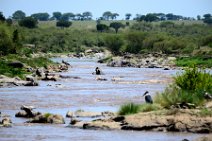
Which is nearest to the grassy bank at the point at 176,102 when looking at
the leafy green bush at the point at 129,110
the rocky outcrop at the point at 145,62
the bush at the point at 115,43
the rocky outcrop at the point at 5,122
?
the leafy green bush at the point at 129,110

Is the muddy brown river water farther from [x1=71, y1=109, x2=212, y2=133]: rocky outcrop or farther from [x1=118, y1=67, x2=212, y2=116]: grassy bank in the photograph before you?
[x1=118, y1=67, x2=212, y2=116]: grassy bank

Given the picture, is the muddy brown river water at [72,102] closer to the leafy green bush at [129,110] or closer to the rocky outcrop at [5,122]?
the rocky outcrop at [5,122]

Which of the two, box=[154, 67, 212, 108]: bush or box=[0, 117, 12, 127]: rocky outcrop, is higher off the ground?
box=[154, 67, 212, 108]: bush

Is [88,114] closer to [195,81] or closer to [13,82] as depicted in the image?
[195,81]

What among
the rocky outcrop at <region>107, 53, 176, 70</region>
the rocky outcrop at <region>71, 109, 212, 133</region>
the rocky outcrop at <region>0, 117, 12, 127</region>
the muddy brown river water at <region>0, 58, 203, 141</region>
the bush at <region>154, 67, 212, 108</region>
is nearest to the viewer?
the muddy brown river water at <region>0, 58, 203, 141</region>

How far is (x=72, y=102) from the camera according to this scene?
43906mm

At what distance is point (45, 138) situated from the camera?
25688mm

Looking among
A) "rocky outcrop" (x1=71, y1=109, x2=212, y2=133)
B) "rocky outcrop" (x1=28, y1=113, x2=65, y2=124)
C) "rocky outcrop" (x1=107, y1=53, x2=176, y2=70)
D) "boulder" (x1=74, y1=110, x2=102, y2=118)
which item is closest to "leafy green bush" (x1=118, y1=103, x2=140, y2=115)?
"rocky outcrop" (x1=71, y1=109, x2=212, y2=133)

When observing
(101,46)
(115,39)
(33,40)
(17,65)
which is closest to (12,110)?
(17,65)

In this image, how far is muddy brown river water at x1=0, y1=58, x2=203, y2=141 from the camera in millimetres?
26047

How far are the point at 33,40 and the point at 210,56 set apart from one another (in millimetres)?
83353

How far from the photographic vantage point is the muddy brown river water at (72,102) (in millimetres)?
26047

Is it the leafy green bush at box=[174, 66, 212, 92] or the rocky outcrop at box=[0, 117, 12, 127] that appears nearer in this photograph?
the rocky outcrop at box=[0, 117, 12, 127]

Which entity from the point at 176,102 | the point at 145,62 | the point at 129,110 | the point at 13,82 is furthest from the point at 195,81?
the point at 145,62
